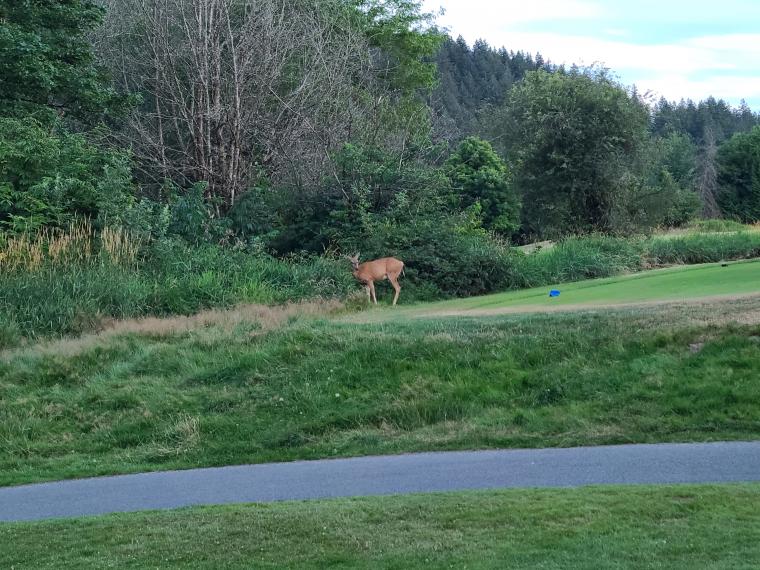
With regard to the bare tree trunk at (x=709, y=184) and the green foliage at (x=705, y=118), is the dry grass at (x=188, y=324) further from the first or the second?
the green foliage at (x=705, y=118)

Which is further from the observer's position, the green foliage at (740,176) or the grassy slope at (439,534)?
the green foliage at (740,176)

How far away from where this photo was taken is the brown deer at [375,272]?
21.4 meters

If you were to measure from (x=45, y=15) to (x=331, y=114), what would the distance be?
9.43 meters

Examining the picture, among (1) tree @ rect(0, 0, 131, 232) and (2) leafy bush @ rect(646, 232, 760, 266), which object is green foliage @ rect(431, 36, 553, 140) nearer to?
(2) leafy bush @ rect(646, 232, 760, 266)

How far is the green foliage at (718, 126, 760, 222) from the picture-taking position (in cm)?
6844

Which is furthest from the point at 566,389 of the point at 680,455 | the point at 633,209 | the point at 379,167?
the point at 633,209

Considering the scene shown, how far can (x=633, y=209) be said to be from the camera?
35.4m

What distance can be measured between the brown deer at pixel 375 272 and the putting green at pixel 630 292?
52.3 inches

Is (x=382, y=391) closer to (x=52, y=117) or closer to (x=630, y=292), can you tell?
(x=630, y=292)

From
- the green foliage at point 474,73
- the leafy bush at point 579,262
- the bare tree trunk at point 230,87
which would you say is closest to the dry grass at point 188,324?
the leafy bush at point 579,262

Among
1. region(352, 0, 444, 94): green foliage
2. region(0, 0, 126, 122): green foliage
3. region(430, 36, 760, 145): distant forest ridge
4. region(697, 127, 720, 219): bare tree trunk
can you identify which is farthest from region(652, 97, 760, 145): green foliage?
region(0, 0, 126, 122): green foliage

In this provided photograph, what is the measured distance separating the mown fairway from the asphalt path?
54 cm

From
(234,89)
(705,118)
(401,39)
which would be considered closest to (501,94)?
(705,118)

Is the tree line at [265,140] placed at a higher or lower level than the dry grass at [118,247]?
higher
